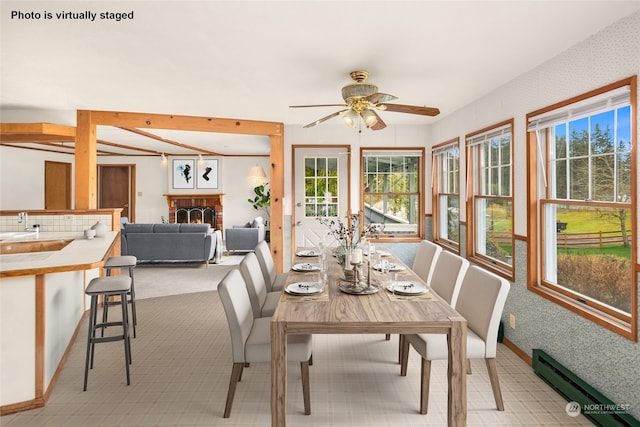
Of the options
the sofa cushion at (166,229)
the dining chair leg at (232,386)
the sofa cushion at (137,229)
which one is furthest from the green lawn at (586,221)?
the sofa cushion at (137,229)

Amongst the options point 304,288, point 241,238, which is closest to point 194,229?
Answer: point 241,238

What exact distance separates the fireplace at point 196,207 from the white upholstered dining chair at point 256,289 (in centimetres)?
750

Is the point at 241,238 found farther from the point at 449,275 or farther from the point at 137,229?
the point at 449,275

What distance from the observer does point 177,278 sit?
240 inches

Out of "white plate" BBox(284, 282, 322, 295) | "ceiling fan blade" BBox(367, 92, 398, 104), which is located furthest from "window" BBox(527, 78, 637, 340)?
"white plate" BBox(284, 282, 322, 295)

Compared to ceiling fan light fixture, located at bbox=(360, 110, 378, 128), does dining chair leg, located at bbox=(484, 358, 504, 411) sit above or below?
below

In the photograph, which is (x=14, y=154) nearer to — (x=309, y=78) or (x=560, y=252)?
(x=309, y=78)

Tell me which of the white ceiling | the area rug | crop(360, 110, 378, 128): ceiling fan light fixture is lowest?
the area rug

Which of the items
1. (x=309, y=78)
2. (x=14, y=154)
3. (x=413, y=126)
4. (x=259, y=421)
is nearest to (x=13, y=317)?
(x=259, y=421)

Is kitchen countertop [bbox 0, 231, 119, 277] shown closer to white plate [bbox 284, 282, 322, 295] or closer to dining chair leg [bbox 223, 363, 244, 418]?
dining chair leg [bbox 223, 363, 244, 418]

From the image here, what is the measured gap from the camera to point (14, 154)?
815 centimetres

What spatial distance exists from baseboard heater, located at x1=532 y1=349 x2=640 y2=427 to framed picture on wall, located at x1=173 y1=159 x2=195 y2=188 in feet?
30.7

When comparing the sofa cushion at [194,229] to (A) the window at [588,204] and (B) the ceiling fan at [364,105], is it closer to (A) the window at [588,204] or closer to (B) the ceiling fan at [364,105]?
(B) the ceiling fan at [364,105]

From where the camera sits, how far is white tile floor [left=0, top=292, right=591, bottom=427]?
2.30 metres
